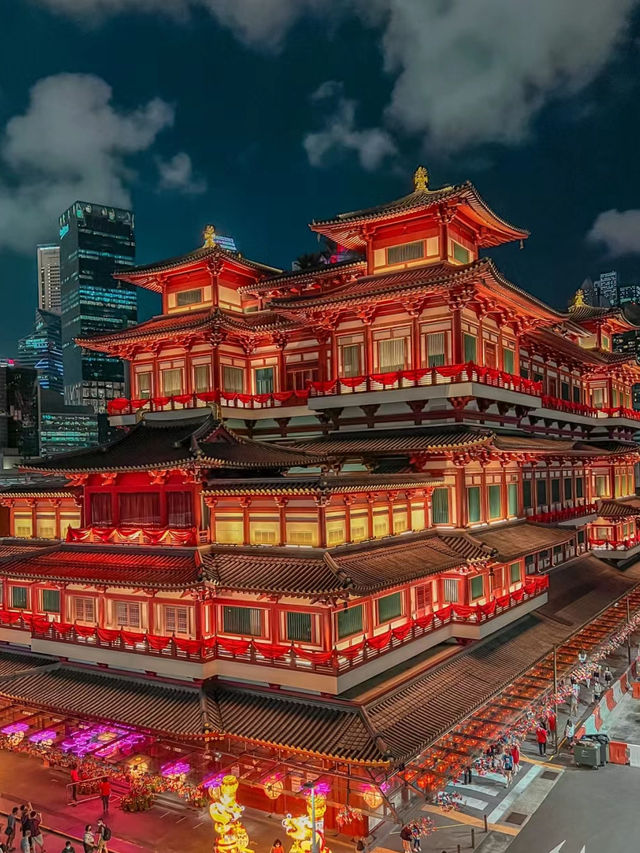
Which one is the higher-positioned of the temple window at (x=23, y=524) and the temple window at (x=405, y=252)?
the temple window at (x=405, y=252)

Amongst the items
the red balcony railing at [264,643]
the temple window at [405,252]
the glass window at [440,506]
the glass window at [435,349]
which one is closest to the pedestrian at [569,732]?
the red balcony railing at [264,643]

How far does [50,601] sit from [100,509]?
4.80 metres

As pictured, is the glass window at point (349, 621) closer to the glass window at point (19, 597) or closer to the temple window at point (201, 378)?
the glass window at point (19, 597)

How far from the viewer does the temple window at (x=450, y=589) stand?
94.8ft

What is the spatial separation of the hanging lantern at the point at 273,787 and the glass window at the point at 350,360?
17.7 meters

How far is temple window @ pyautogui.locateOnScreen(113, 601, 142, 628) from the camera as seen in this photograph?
86.7ft

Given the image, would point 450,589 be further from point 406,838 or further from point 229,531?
point 406,838

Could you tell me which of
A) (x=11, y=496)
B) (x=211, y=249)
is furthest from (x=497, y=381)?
(x=11, y=496)

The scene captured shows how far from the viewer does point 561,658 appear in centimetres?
3177

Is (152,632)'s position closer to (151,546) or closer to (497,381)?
(151,546)

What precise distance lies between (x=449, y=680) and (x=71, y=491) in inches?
727

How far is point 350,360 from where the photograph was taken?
3300cm

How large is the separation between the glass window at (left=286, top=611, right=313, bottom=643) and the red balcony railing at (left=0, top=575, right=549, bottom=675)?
1.02 feet

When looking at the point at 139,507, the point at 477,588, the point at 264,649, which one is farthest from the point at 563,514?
the point at 139,507
